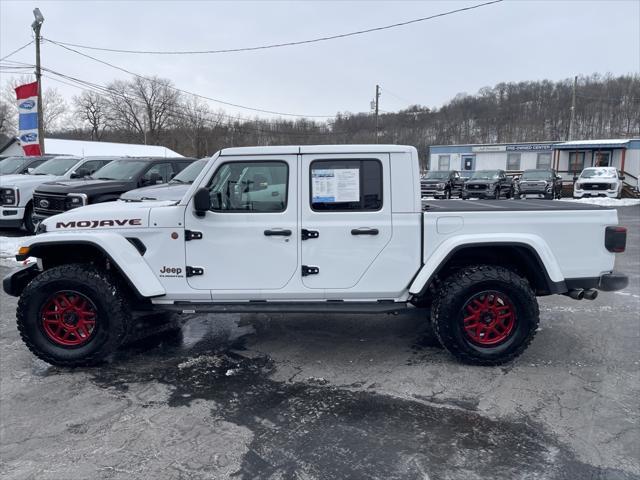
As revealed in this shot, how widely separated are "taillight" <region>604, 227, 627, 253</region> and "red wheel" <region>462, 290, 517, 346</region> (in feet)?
3.28

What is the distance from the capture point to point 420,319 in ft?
18.7

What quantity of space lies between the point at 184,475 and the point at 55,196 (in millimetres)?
→ 8020

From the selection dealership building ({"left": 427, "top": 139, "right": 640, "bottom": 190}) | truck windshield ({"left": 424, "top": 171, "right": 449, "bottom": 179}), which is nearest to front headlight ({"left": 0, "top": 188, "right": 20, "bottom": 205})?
truck windshield ({"left": 424, "top": 171, "right": 449, "bottom": 179})

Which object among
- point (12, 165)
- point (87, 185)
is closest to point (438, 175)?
point (12, 165)

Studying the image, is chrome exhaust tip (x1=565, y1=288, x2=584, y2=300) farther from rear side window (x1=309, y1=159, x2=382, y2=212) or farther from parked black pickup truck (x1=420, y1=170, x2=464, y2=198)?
parked black pickup truck (x1=420, y1=170, x2=464, y2=198)

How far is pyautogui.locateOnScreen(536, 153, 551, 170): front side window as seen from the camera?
38.0 meters

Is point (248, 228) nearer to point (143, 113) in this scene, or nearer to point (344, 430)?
point (344, 430)

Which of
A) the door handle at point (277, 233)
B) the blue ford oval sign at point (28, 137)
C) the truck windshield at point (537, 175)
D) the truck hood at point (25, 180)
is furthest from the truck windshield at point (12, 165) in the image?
the truck windshield at point (537, 175)

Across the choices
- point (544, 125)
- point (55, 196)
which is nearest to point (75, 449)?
point (55, 196)

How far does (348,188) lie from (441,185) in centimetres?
2184

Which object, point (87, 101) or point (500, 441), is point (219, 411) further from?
point (87, 101)

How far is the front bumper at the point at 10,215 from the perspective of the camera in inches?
423

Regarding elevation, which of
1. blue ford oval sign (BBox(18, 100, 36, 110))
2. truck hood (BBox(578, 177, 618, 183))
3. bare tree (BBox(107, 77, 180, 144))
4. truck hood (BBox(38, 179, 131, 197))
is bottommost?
truck hood (BBox(38, 179, 131, 197))

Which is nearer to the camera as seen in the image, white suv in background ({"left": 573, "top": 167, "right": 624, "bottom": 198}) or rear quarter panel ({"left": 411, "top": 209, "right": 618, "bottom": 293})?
rear quarter panel ({"left": 411, "top": 209, "right": 618, "bottom": 293})
